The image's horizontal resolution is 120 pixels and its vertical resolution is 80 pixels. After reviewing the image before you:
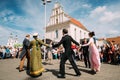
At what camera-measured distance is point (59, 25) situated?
140ft

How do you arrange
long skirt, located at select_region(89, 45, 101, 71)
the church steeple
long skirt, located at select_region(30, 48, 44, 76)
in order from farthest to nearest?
the church steeple → long skirt, located at select_region(89, 45, 101, 71) → long skirt, located at select_region(30, 48, 44, 76)

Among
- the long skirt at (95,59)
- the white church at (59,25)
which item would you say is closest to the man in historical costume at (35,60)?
the long skirt at (95,59)

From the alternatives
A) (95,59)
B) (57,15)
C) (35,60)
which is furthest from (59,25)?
(35,60)

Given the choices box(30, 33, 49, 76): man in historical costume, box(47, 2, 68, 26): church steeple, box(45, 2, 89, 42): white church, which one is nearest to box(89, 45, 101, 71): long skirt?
box(30, 33, 49, 76): man in historical costume

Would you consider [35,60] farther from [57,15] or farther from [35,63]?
[57,15]

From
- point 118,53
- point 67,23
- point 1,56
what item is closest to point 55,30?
point 67,23

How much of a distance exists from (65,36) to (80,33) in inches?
1551

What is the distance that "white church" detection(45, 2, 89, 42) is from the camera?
41.1m

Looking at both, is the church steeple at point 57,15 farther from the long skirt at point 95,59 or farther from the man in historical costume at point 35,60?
the man in historical costume at point 35,60

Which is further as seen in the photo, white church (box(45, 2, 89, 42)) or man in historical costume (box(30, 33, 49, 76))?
white church (box(45, 2, 89, 42))

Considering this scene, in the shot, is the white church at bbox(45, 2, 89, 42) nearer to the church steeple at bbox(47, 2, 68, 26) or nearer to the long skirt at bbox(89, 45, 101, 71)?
the church steeple at bbox(47, 2, 68, 26)

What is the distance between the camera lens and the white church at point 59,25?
41.1 m

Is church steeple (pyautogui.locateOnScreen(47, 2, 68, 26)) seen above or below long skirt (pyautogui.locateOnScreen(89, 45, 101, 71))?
above

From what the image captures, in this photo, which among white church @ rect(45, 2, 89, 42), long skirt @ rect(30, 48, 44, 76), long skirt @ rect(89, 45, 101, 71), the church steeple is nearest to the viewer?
long skirt @ rect(30, 48, 44, 76)
